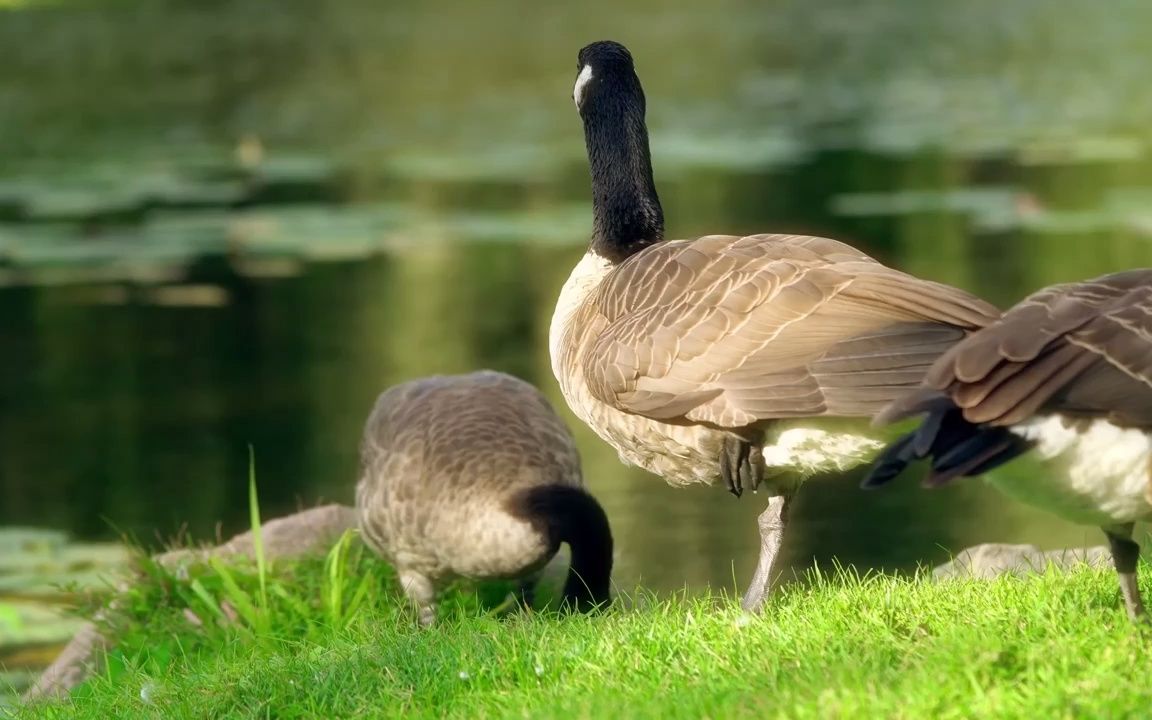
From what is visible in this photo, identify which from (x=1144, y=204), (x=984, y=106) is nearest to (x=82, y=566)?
(x=1144, y=204)

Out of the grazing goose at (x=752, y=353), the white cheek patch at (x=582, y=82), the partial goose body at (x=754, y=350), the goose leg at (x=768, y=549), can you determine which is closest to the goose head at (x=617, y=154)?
the white cheek patch at (x=582, y=82)

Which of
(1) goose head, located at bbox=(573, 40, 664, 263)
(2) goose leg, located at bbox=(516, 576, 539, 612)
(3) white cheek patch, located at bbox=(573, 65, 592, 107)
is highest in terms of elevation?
(3) white cheek patch, located at bbox=(573, 65, 592, 107)

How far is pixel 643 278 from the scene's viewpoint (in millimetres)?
6074

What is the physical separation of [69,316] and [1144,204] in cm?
1189

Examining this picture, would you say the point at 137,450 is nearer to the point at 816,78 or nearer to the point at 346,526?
the point at 346,526

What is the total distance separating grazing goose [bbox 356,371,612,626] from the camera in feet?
23.1

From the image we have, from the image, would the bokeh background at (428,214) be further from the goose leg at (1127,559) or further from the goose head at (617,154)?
the goose leg at (1127,559)

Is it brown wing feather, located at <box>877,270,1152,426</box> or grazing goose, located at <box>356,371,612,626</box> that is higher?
brown wing feather, located at <box>877,270,1152,426</box>

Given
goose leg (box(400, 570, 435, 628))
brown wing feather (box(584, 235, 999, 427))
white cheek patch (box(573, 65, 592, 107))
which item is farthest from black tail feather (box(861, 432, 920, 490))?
goose leg (box(400, 570, 435, 628))

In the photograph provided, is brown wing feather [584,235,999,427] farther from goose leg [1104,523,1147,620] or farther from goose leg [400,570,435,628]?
goose leg [400,570,435,628]

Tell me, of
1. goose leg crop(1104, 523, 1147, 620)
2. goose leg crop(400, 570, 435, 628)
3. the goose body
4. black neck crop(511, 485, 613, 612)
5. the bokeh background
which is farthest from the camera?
the bokeh background

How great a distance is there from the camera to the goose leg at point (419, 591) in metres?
7.59

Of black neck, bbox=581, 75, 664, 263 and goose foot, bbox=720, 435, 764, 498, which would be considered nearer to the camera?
goose foot, bbox=720, 435, 764, 498

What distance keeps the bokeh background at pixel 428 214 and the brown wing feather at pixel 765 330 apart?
355cm
